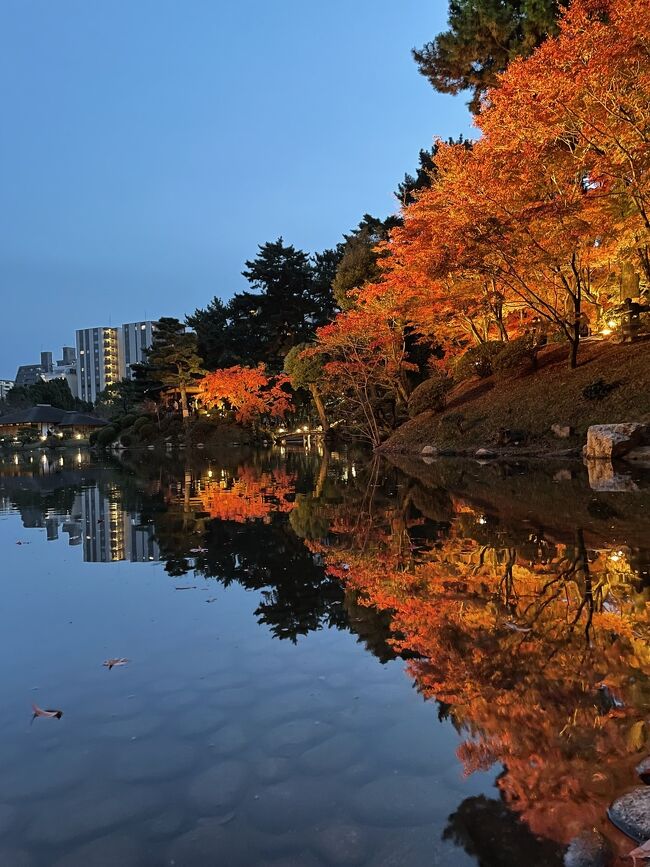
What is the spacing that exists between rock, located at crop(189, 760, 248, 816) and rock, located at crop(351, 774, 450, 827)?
1.43ft

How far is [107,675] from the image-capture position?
130 inches

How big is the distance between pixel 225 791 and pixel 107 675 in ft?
4.66

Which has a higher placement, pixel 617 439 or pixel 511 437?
pixel 511 437

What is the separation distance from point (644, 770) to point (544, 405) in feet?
50.0

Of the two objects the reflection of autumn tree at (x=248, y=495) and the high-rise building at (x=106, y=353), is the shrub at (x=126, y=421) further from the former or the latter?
the high-rise building at (x=106, y=353)

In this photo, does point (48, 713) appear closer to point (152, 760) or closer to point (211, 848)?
point (152, 760)

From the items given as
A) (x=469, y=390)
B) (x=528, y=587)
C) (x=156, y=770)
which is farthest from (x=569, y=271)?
(x=156, y=770)

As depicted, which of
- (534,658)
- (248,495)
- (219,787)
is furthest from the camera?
(248,495)

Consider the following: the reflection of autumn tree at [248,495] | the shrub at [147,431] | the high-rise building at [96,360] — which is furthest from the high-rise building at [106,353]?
the reflection of autumn tree at [248,495]

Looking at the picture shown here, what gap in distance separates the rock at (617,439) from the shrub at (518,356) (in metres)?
7.75

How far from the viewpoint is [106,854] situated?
1.87 metres

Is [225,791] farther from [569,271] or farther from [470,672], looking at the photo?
[569,271]

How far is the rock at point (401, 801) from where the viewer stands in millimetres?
1988

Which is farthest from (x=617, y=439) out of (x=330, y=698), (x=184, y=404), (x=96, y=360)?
(x=96, y=360)
